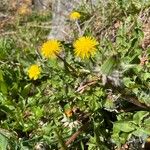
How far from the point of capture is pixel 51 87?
315 cm

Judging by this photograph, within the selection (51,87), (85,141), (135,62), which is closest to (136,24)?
(135,62)

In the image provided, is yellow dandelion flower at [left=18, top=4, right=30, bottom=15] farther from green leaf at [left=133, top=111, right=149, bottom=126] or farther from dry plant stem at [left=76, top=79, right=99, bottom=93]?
green leaf at [left=133, top=111, right=149, bottom=126]

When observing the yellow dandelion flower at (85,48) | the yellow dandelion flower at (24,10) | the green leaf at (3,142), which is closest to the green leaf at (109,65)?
the yellow dandelion flower at (85,48)

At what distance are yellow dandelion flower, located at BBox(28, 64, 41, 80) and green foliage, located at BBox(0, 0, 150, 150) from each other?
0.14 ft

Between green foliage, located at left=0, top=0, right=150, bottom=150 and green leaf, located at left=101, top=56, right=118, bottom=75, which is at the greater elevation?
green leaf, located at left=101, top=56, right=118, bottom=75

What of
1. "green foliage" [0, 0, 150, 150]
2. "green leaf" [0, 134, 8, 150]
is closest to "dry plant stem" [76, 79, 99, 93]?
"green foliage" [0, 0, 150, 150]

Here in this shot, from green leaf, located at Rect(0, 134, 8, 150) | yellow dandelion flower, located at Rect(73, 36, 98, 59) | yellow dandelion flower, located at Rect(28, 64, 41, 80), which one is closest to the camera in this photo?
yellow dandelion flower, located at Rect(73, 36, 98, 59)

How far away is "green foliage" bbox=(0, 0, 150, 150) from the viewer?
2355mm

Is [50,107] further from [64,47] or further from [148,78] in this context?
[148,78]

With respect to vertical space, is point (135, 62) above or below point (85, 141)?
above

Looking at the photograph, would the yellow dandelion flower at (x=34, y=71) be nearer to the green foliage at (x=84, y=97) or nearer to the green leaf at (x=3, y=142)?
the green foliage at (x=84, y=97)

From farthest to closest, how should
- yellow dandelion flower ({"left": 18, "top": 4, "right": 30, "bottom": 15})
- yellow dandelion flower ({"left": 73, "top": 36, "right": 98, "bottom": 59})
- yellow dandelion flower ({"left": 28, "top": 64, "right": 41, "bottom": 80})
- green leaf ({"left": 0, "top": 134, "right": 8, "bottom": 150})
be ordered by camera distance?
yellow dandelion flower ({"left": 18, "top": 4, "right": 30, "bottom": 15}) → yellow dandelion flower ({"left": 28, "top": 64, "right": 41, "bottom": 80}) → green leaf ({"left": 0, "top": 134, "right": 8, "bottom": 150}) → yellow dandelion flower ({"left": 73, "top": 36, "right": 98, "bottom": 59})

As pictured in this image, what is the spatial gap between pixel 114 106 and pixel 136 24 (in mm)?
755

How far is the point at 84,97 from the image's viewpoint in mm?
2662
